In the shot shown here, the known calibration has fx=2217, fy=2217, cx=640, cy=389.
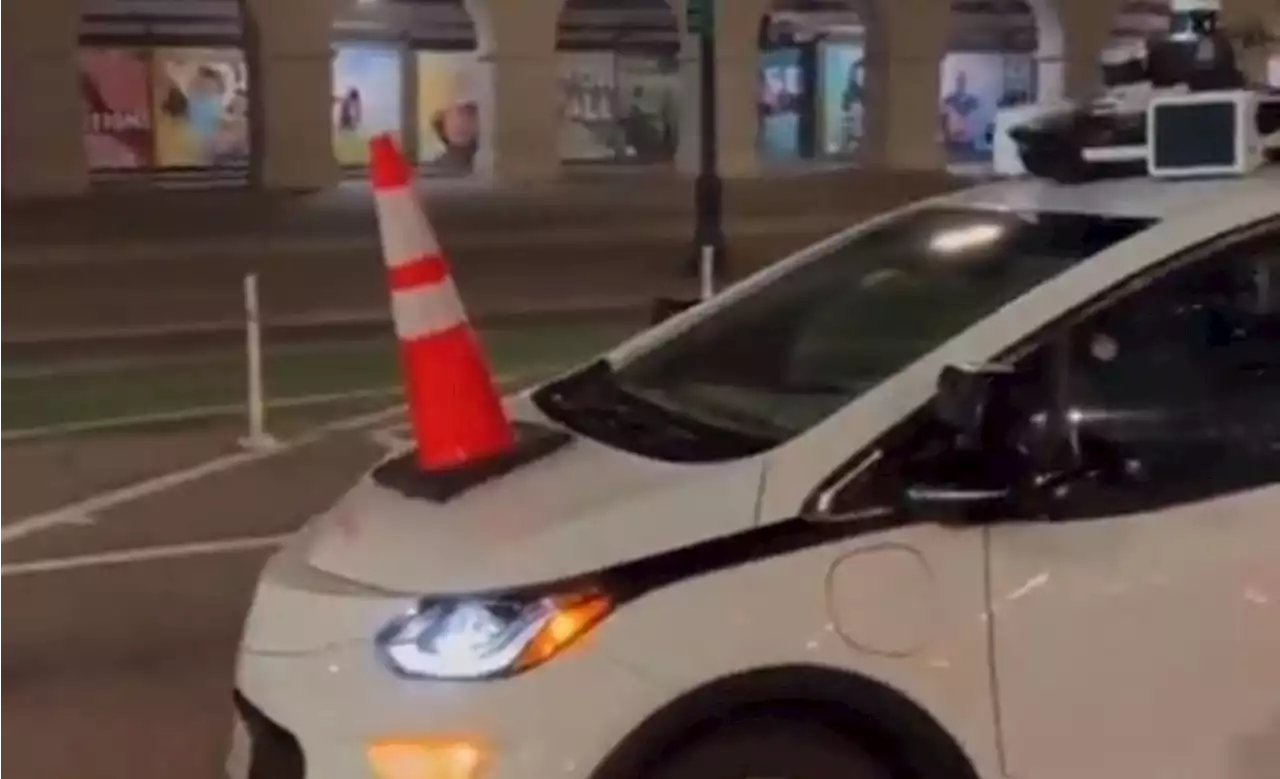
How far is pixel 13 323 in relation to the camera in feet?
60.9

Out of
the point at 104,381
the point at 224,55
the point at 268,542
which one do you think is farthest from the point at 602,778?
the point at 224,55

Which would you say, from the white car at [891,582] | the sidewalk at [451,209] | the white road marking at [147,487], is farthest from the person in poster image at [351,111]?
the white car at [891,582]

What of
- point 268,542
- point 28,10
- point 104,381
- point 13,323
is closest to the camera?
point 268,542

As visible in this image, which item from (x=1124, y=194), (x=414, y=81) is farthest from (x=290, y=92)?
(x=1124, y=194)

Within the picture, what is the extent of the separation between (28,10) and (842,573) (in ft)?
88.3

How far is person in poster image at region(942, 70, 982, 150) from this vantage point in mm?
39500

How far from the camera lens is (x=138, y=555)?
942 centimetres

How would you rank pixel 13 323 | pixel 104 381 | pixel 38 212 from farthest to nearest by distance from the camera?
1. pixel 38 212
2. pixel 13 323
3. pixel 104 381

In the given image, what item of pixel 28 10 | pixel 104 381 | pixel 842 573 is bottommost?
pixel 104 381

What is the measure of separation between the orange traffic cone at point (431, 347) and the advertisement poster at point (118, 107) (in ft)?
89.6

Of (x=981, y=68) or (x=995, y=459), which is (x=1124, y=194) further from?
(x=981, y=68)

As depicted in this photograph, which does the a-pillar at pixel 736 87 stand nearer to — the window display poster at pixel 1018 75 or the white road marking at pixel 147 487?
the window display poster at pixel 1018 75

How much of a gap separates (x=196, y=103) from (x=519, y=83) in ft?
15.6

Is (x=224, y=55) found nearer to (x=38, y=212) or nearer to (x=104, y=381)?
(x=38, y=212)
